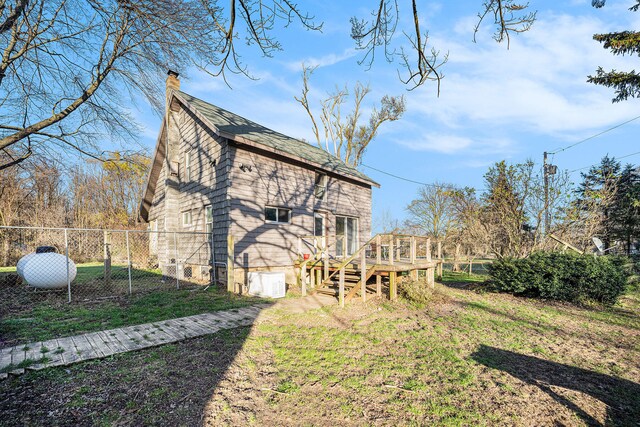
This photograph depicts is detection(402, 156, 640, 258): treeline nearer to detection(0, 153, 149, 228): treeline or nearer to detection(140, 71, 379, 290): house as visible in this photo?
detection(140, 71, 379, 290): house

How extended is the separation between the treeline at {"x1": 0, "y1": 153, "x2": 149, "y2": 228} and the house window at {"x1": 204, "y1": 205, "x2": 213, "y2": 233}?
842 cm

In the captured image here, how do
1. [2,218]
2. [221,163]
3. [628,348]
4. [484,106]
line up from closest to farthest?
[628,348]
[484,106]
[221,163]
[2,218]

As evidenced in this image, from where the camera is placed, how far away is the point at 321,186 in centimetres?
1258

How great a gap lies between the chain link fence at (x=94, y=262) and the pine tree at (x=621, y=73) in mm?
16510

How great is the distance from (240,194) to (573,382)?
8770 millimetres

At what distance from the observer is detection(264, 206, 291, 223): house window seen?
33.9ft

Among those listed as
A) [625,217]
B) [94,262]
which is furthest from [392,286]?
[625,217]

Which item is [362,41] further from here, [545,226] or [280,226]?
[545,226]

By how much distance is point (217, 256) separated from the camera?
9945mm

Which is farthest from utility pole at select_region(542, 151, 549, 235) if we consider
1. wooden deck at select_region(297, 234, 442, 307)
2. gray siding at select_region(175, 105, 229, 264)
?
gray siding at select_region(175, 105, 229, 264)

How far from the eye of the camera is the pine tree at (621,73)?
1045cm

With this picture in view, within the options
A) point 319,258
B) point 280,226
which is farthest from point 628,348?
point 280,226

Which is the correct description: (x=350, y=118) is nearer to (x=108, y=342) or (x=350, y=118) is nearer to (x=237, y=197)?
(x=237, y=197)

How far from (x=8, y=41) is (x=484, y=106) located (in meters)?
12.0
